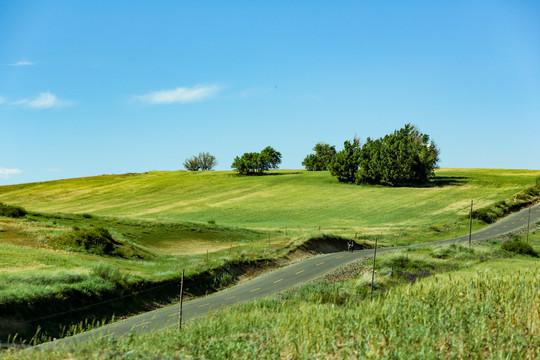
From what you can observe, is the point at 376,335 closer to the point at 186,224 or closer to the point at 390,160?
the point at 186,224

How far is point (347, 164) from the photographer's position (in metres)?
115

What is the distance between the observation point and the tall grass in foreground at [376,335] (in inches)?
374

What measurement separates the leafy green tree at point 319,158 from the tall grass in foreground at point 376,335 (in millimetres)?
156944

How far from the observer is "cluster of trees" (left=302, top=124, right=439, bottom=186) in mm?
106062

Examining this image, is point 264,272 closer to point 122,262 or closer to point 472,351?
point 122,262

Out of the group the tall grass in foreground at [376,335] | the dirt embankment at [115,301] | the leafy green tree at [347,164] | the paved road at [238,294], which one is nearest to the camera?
the tall grass in foreground at [376,335]

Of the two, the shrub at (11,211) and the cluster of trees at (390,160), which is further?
the cluster of trees at (390,160)

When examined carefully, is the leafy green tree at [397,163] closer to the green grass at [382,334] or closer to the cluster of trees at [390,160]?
the cluster of trees at [390,160]

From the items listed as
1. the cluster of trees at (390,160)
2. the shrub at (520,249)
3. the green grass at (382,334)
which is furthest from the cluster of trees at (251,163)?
the green grass at (382,334)

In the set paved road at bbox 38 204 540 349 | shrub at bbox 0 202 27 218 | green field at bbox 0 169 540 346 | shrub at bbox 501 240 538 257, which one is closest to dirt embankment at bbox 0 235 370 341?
green field at bbox 0 169 540 346

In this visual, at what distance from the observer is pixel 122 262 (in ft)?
118

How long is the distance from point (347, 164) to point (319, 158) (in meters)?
58.8

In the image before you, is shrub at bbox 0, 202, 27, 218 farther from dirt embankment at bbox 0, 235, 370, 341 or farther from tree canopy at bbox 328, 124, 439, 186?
tree canopy at bbox 328, 124, 439, 186

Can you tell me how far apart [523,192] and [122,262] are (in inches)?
3127
